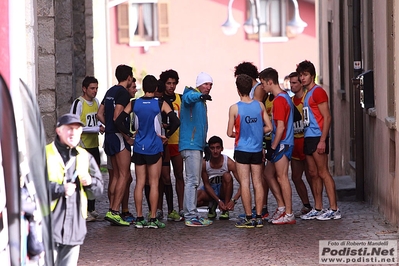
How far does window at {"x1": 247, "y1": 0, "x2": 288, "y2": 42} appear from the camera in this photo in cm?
4478

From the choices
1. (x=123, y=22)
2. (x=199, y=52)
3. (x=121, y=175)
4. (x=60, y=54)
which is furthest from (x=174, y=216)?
(x=123, y=22)

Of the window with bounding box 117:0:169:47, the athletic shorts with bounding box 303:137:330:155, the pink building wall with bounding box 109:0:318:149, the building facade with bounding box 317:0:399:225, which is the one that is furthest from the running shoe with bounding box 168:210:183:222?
the window with bounding box 117:0:169:47

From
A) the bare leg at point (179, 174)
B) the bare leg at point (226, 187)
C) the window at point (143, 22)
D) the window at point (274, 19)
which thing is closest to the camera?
the bare leg at point (226, 187)

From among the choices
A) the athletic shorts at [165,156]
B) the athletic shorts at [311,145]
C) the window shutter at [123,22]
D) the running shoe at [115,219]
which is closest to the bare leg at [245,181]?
the athletic shorts at [311,145]

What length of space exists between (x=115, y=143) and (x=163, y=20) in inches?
1215

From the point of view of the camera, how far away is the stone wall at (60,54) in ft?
45.2

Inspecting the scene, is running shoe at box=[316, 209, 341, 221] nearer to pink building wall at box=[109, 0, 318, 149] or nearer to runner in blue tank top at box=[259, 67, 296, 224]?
runner in blue tank top at box=[259, 67, 296, 224]

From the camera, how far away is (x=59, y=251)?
7.84 meters

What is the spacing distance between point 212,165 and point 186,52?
30.0 m

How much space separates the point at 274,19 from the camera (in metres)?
45.7

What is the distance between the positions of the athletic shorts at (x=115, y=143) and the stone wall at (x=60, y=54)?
1.51 metres

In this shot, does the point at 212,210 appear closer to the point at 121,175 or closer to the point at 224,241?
the point at 121,175

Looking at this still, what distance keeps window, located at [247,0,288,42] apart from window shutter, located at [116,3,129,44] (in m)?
5.54

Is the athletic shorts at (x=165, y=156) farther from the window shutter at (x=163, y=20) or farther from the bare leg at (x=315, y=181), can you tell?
the window shutter at (x=163, y=20)
